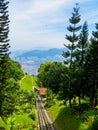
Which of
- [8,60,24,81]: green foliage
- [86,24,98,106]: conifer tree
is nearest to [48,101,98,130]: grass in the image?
[86,24,98,106]: conifer tree

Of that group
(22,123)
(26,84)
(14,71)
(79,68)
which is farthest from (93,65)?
(26,84)

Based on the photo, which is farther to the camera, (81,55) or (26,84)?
(26,84)

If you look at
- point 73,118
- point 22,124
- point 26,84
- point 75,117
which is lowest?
point 26,84

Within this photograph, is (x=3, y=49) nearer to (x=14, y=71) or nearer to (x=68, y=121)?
(x=68, y=121)

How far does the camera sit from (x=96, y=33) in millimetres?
61844

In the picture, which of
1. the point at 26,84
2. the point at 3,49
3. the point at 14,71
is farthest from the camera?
the point at 26,84

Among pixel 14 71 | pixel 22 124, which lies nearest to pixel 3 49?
pixel 22 124

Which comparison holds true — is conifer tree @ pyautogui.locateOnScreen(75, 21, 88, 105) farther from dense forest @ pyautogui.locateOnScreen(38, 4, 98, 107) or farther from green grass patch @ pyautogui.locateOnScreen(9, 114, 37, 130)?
green grass patch @ pyautogui.locateOnScreen(9, 114, 37, 130)

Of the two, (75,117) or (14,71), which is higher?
(14,71)

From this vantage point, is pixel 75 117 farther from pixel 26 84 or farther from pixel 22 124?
pixel 26 84

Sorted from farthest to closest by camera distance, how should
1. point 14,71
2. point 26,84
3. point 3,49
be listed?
1. point 26,84
2. point 14,71
3. point 3,49

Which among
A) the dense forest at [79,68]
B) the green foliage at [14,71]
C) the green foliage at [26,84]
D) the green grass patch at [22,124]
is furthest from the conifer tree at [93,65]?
the green foliage at [26,84]

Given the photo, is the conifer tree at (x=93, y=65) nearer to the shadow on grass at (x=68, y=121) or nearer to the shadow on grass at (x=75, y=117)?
the shadow on grass at (x=75, y=117)

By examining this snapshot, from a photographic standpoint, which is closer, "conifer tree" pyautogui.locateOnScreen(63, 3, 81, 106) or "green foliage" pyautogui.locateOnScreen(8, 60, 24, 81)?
"conifer tree" pyautogui.locateOnScreen(63, 3, 81, 106)
